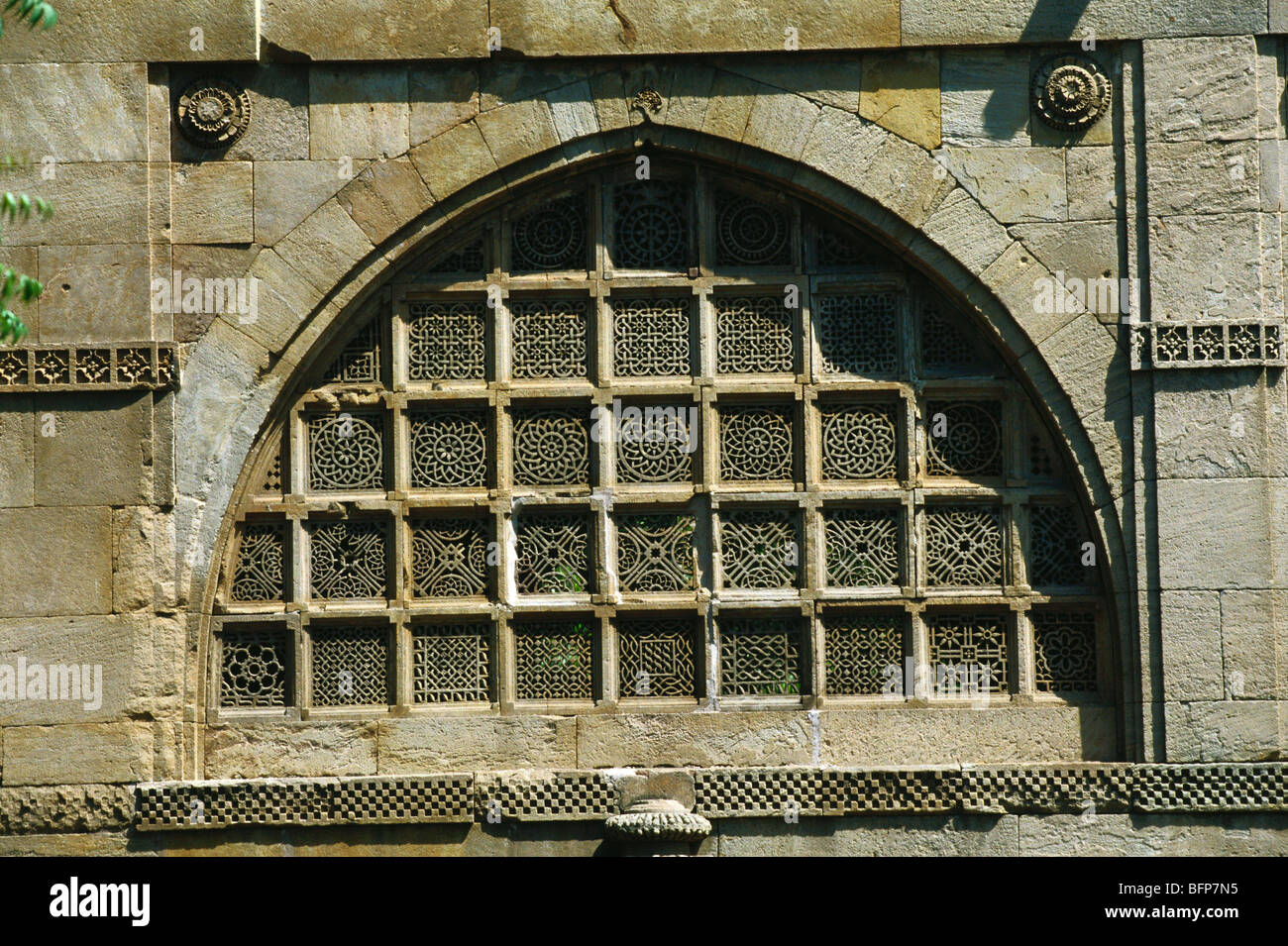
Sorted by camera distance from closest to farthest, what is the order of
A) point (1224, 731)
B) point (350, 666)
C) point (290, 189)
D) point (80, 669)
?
point (1224, 731)
point (80, 669)
point (290, 189)
point (350, 666)

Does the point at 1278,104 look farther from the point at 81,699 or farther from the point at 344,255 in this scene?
the point at 81,699

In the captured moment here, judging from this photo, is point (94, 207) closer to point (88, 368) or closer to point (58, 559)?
point (88, 368)

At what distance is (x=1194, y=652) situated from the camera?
6.86m

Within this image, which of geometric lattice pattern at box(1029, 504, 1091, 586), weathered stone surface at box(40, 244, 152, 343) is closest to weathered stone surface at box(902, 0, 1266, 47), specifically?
geometric lattice pattern at box(1029, 504, 1091, 586)

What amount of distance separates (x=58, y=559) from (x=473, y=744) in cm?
206

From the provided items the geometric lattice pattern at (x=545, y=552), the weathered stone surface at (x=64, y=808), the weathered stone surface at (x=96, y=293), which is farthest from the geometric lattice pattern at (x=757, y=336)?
the weathered stone surface at (x=64, y=808)

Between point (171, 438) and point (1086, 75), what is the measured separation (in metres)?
4.54

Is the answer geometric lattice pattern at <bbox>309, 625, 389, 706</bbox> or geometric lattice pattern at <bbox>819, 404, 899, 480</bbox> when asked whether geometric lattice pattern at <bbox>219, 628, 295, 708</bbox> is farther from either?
geometric lattice pattern at <bbox>819, 404, 899, 480</bbox>

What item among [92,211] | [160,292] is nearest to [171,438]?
[160,292]

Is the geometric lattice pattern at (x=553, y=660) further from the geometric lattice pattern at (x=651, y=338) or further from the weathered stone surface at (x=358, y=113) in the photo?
the weathered stone surface at (x=358, y=113)

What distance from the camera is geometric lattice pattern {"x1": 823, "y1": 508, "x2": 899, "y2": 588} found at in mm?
7277

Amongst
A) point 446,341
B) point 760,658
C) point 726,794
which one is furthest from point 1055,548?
point 446,341

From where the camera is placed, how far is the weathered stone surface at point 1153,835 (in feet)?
22.4

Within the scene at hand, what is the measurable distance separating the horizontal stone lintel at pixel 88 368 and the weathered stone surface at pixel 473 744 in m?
1.94
